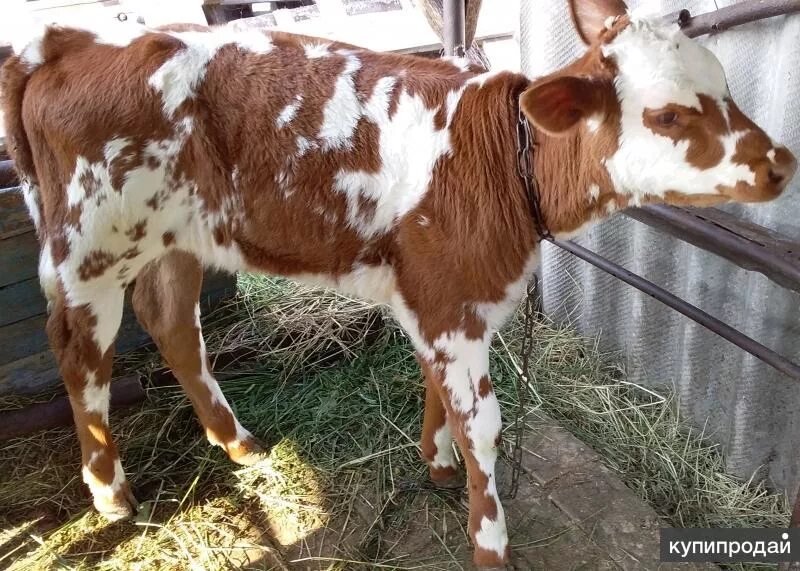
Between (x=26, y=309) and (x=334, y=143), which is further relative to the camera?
(x=26, y=309)

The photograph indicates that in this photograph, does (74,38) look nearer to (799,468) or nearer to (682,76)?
(682,76)

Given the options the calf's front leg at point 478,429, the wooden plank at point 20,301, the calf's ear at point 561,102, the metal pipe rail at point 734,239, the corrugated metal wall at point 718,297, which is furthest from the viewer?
the wooden plank at point 20,301

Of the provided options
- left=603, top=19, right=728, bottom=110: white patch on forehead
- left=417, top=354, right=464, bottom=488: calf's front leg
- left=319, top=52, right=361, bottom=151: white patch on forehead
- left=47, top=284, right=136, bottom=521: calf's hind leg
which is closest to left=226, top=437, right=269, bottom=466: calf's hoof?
left=47, top=284, right=136, bottom=521: calf's hind leg

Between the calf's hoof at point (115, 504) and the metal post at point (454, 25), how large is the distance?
2.38m

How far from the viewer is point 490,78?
2.15 meters

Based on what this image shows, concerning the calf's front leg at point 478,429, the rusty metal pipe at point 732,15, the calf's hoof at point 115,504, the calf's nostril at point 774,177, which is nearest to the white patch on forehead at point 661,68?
the calf's nostril at point 774,177

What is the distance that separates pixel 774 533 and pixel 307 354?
2.31 m

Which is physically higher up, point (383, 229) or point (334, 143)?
point (334, 143)

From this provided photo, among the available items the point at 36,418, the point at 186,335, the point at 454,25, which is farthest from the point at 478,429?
the point at 36,418

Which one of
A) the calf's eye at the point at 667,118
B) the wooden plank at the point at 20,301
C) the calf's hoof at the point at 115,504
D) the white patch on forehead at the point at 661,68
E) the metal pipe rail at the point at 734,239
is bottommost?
Result: the calf's hoof at the point at 115,504

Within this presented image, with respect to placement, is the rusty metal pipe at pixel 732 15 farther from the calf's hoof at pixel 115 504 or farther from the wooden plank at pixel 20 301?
the wooden plank at pixel 20 301

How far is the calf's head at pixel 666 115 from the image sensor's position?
1.78 meters

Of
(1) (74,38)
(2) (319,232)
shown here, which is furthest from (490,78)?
(1) (74,38)

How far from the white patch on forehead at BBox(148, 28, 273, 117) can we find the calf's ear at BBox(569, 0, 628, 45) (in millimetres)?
1003
